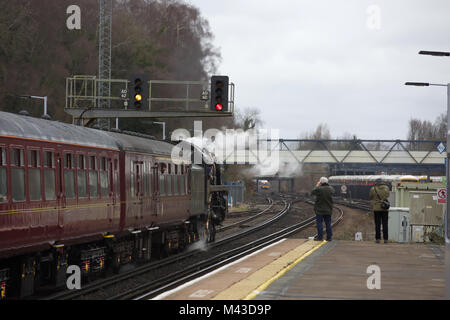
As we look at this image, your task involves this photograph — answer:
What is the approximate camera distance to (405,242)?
78.2 ft

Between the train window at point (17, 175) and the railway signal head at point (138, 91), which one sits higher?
the railway signal head at point (138, 91)

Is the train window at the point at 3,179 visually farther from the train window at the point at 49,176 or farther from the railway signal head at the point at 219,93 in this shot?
the railway signal head at the point at 219,93

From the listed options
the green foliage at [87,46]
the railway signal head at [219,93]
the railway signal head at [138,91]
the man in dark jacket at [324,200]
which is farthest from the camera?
the green foliage at [87,46]

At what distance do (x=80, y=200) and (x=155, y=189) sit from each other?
5.64 m

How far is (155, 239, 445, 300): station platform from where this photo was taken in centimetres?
1213

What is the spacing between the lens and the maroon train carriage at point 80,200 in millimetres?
13258

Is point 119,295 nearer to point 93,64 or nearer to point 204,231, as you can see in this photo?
point 204,231

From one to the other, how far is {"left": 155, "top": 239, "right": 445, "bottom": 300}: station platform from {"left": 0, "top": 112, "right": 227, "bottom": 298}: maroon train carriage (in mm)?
2975

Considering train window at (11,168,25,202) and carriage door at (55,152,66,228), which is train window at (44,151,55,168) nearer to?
carriage door at (55,152,66,228)

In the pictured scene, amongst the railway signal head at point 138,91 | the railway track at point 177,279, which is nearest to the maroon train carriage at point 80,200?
the railway track at point 177,279

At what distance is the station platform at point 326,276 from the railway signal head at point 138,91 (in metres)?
8.45
